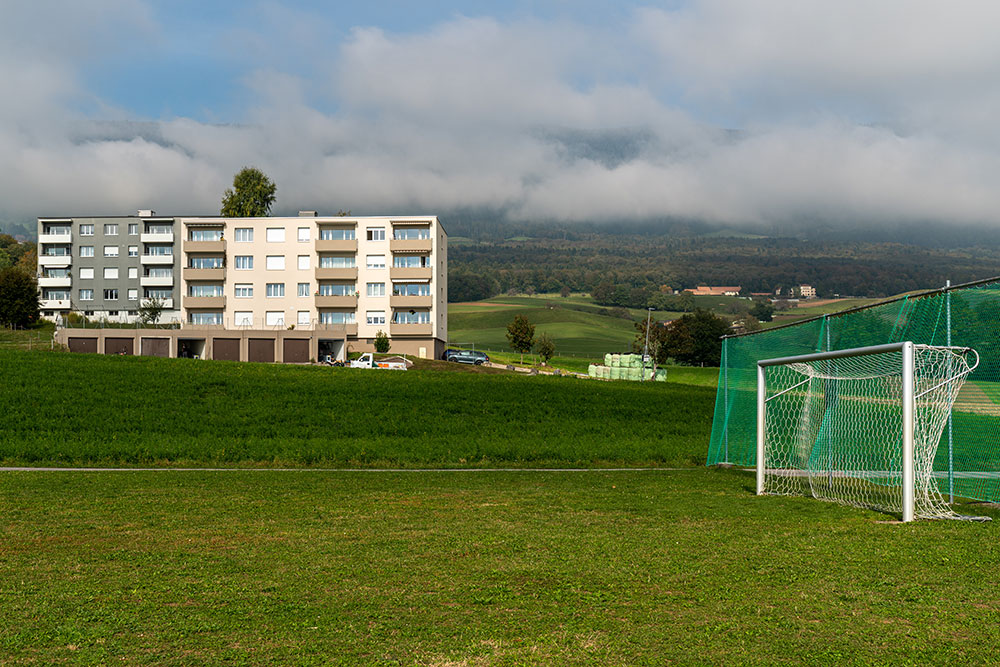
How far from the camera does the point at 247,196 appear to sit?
345 ft

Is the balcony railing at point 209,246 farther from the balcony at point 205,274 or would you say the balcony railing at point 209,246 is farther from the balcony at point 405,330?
the balcony at point 405,330

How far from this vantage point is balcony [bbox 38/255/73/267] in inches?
4072

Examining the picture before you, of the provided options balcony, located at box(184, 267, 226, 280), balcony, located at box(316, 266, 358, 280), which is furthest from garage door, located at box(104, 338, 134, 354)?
balcony, located at box(316, 266, 358, 280)

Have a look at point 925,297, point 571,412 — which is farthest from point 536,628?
point 571,412

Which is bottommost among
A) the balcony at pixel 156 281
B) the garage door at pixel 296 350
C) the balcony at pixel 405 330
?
the garage door at pixel 296 350

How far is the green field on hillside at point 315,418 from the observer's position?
75.7 feet

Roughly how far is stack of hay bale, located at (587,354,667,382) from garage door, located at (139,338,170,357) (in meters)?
41.2

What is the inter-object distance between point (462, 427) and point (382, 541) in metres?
19.9

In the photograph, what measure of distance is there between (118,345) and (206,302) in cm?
1365

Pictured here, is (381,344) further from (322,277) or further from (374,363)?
(374,363)

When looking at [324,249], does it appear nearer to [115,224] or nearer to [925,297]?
[115,224]

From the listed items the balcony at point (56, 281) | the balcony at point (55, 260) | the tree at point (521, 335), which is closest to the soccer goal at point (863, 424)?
the tree at point (521, 335)

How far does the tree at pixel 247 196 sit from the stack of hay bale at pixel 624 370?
48.0 metres

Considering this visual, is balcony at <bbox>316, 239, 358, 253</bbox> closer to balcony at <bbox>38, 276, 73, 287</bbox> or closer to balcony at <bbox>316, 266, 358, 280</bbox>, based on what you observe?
balcony at <bbox>316, 266, 358, 280</bbox>
